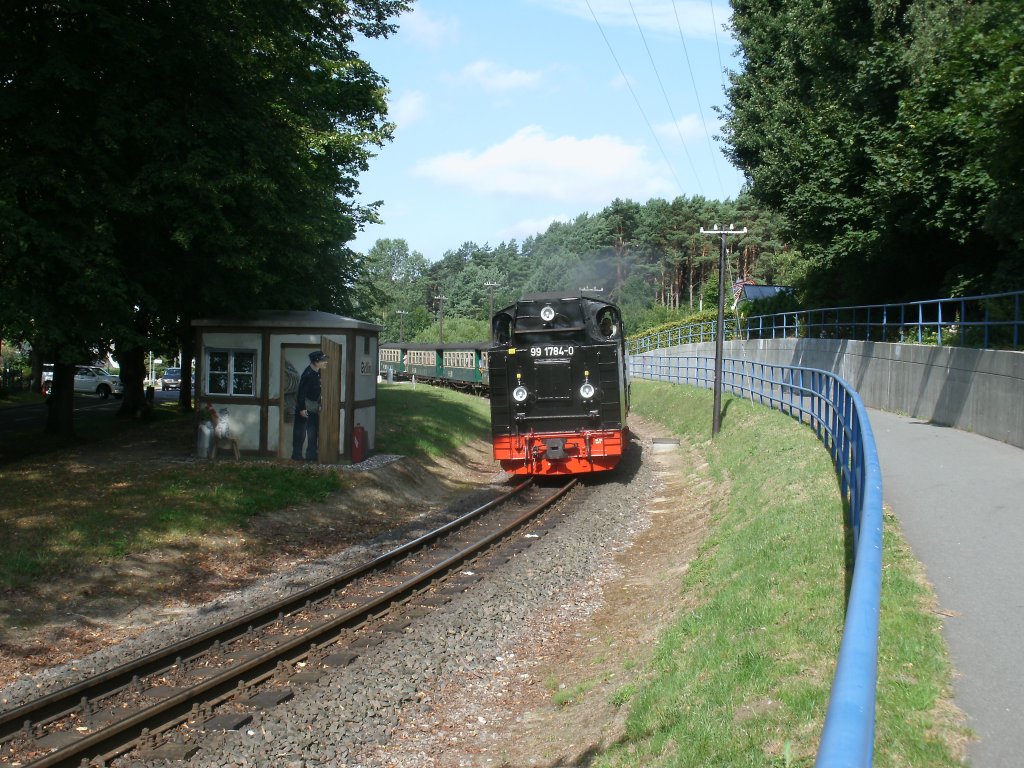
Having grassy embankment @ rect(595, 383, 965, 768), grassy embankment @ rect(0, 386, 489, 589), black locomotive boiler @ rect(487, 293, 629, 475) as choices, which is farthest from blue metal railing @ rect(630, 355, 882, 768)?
grassy embankment @ rect(0, 386, 489, 589)

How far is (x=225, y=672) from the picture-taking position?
7199mm

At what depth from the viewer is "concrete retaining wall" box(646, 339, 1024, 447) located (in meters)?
12.7

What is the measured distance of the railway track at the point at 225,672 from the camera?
6113 mm

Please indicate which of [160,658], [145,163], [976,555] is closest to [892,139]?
[145,163]

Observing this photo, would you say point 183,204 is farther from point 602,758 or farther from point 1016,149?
point 1016,149

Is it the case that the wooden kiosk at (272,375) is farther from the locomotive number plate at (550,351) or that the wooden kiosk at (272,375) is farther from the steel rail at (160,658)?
the steel rail at (160,658)

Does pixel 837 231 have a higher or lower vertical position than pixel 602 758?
higher

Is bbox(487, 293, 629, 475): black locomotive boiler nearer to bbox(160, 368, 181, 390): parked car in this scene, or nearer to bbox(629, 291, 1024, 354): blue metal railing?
bbox(629, 291, 1024, 354): blue metal railing

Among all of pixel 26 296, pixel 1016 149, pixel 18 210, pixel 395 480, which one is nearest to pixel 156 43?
pixel 18 210

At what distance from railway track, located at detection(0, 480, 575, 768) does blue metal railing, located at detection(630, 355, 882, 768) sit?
4.69m

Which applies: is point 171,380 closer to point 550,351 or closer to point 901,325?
point 550,351

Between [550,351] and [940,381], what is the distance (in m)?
7.28

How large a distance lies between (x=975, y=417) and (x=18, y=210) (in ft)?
49.1

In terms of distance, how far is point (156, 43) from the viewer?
14188 millimetres
